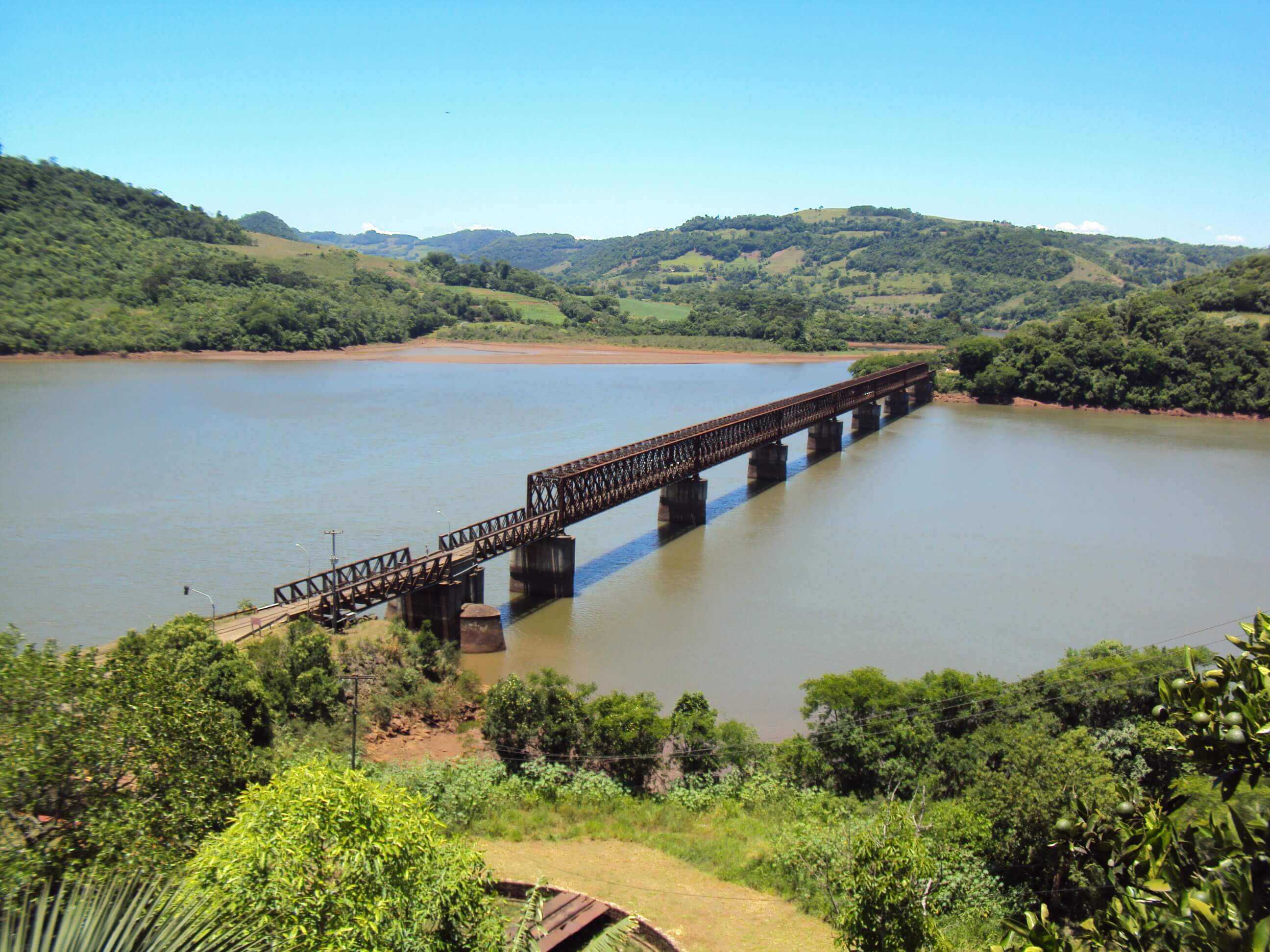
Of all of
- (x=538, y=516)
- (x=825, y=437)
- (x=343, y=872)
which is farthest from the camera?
(x=825, y=437)

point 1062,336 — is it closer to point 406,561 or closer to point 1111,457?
point 1111,457

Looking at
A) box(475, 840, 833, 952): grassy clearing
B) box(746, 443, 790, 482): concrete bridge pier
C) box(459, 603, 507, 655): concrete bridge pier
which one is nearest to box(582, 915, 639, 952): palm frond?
box(475, 840, 833, 952): grassy clearing

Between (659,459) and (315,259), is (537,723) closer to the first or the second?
(659,459)

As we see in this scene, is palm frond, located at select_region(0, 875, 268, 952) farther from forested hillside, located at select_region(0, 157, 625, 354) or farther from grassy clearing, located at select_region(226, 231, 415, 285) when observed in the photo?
grassy clearing, located at select_region(226, 231, 415, 285)

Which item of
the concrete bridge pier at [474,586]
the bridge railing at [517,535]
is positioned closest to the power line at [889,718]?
the concrete bridge pier at [474,586]

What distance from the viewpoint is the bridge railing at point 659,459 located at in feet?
111

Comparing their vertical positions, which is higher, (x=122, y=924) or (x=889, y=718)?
(x=122, y=924)

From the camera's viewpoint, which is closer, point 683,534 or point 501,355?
point 683,534

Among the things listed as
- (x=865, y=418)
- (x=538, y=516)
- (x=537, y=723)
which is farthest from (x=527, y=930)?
(x=865, y=418)

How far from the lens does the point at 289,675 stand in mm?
20688

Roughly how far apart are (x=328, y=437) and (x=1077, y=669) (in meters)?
47.5

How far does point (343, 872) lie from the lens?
9430 mm

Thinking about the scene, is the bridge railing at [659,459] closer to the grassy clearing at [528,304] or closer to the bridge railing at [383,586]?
the bridge railing at [383,586]

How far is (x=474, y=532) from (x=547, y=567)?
2774mm
